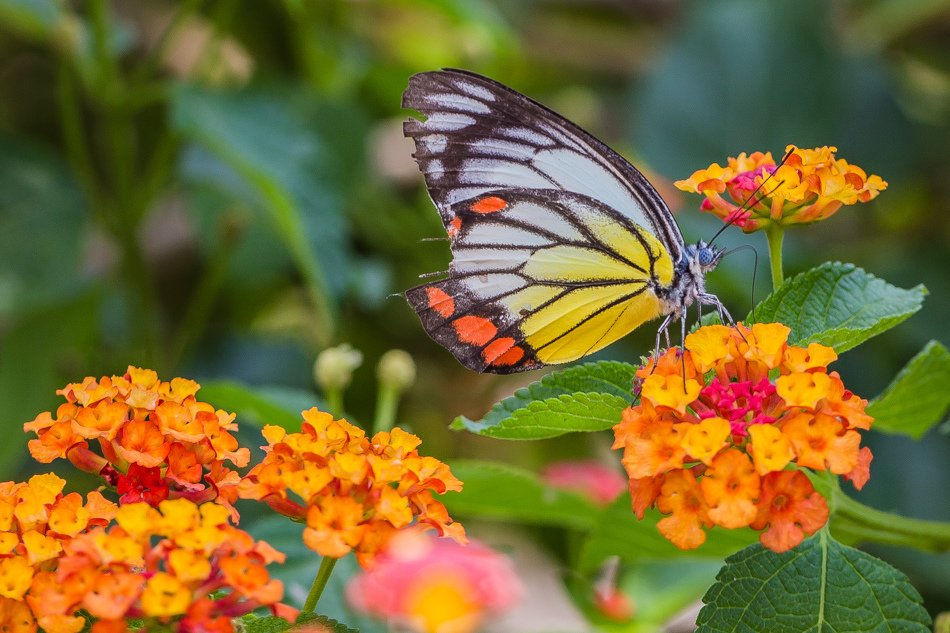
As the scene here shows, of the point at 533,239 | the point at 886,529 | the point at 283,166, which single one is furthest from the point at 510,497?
the point at 283,166

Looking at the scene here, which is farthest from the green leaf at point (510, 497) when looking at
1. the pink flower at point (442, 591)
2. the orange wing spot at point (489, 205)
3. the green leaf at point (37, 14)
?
the green leaf at point (37, 14)

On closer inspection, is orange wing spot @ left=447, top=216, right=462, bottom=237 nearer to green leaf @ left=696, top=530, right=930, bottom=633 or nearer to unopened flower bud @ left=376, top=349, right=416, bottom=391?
unopened flower bud @ left=376, top=349, right=416, bottom=391

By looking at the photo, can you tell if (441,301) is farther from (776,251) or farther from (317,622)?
(317,622)

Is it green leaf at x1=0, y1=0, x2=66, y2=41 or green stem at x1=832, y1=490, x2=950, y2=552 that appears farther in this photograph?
green leaf at x1=0, y1=0, x2=66, y2=41

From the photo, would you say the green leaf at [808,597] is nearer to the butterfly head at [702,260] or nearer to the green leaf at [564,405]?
the green leaf at [564,405]

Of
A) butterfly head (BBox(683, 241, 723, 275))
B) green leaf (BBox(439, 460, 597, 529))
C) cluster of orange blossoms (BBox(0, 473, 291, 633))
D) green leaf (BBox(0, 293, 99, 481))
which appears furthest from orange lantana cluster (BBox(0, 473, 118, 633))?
green leaf (BBox(0, 293, 99, 481))

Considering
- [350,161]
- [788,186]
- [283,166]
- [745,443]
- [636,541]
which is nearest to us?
[745,443]
